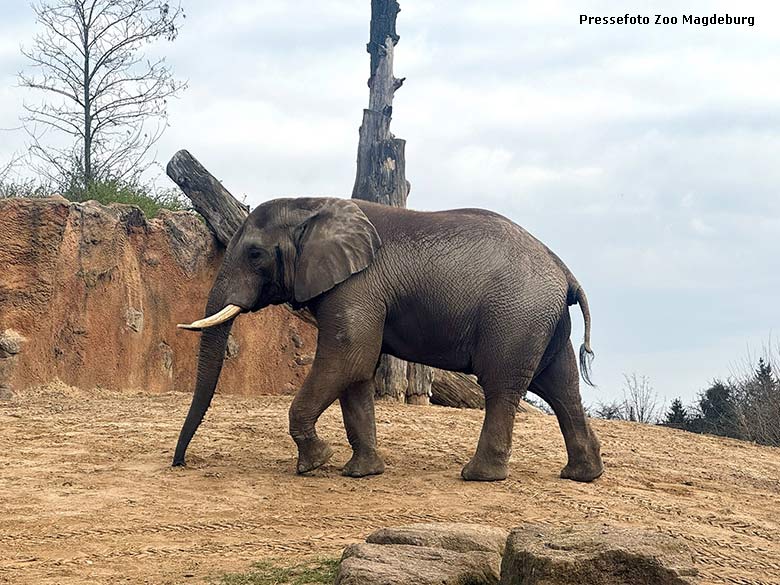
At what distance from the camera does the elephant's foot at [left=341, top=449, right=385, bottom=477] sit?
9.89 meters

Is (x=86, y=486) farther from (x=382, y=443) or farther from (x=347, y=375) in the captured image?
(x=382, y=443)

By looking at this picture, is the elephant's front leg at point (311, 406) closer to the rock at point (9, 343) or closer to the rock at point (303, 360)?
the rock at point (9, 343)

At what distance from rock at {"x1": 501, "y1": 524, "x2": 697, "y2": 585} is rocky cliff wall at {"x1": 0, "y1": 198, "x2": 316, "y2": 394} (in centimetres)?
921

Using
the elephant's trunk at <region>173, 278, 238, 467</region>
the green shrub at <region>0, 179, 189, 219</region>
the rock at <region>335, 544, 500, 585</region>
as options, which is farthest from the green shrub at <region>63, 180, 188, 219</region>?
the rock at <region>335, 544, 500, 585</region>

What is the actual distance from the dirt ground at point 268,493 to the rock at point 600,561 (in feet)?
4.74

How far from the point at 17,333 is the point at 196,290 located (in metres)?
2.56

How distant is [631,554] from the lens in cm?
562

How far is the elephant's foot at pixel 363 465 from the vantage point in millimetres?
9891

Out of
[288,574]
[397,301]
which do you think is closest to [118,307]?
[397,301]

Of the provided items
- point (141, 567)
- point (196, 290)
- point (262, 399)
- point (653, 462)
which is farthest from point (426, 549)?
point (196, 290)

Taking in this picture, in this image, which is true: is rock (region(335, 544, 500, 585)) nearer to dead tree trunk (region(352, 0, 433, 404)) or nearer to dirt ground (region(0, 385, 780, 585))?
dirt ground (region(0, 385, 780, 585))

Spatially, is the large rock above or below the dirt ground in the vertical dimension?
above

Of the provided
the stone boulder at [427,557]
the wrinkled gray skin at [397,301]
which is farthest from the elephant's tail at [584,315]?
the stone boulder at [427,557]

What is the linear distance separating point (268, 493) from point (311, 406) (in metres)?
0.88
